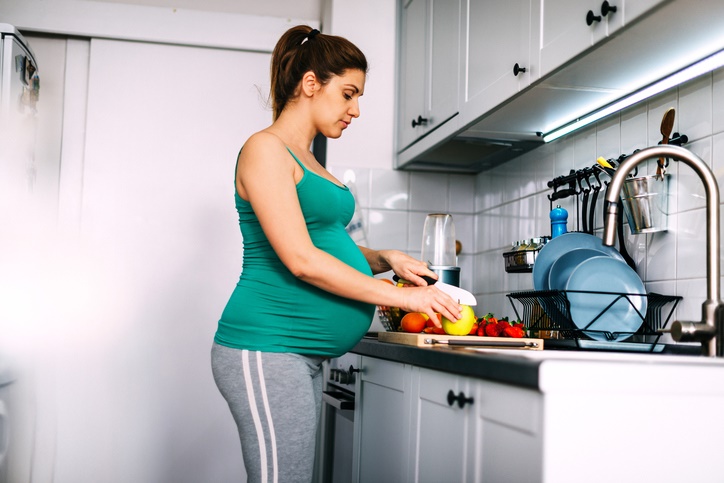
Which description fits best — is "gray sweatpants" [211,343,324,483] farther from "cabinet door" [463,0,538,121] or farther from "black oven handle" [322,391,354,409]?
"cabinet door" [463,0,538,121]

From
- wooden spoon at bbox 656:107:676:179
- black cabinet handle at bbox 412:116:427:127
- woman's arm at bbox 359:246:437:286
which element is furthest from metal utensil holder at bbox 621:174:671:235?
black cabinet handle at bbox 412:116:427:127

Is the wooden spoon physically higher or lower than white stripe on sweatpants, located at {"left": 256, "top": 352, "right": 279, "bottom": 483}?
higher

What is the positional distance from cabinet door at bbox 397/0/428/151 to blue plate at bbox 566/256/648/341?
1.01m

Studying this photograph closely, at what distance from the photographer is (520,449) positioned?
Result: 1055 millimetres

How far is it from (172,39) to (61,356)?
1.33 m

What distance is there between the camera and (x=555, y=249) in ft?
6.30

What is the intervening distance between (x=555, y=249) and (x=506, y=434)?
35.3 inches

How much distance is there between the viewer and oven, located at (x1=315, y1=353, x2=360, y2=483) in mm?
2156

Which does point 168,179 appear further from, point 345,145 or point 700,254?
point 700,254

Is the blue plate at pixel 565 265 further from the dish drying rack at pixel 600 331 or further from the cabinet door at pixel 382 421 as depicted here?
the cabinet door at pixel 382 421

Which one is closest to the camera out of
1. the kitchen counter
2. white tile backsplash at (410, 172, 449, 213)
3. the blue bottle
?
the kitchen counter

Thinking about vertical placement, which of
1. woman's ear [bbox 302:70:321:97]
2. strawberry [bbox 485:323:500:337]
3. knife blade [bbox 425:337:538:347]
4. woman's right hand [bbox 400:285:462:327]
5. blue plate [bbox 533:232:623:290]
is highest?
woman's ear [bbox 302:70:321:97]

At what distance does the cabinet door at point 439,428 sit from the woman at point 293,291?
0.46 ft

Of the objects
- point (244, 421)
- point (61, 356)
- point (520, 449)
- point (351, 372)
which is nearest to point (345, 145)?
point (351, 372)
